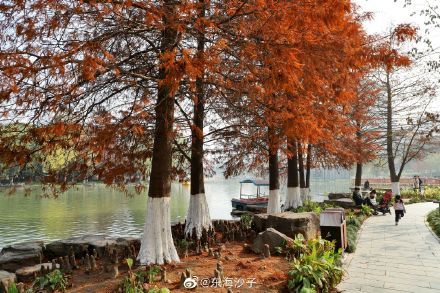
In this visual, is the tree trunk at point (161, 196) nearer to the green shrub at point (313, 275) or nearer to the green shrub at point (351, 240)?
the green shrub at point (313, 275)

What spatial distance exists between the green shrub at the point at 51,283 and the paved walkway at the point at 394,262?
5275 millimetres

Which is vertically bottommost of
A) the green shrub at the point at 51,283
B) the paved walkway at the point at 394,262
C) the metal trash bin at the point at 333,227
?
the paved walkway at the point at 394,262

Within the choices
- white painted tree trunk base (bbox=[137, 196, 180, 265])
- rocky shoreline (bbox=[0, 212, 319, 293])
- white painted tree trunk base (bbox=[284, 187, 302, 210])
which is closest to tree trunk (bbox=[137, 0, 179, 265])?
white painted tree trunk base (bbox=[137, 196, 180, 265])

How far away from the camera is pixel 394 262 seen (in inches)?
380

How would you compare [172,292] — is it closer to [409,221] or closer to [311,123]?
[311,123]

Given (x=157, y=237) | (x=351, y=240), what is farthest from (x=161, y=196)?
(x=351, y=240)

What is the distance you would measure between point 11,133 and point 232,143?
26.9 feet

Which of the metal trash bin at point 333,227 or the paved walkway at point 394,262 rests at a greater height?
the metal trash bin at point 333,227

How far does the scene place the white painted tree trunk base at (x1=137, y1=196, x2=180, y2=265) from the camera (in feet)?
27.4

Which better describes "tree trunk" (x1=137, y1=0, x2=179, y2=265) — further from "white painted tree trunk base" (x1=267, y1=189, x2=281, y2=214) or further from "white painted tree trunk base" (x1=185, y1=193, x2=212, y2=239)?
"white painted tree trunk base" (x1=267, y1=189, x2=281, y2=214)

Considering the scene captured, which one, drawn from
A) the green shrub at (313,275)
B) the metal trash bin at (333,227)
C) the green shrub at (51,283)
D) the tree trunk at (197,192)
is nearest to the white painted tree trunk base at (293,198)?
the tree trunk at (197,192)

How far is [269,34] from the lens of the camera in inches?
291

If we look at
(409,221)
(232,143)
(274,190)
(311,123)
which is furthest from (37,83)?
(409,221)

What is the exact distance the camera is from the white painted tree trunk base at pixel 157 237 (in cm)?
835
